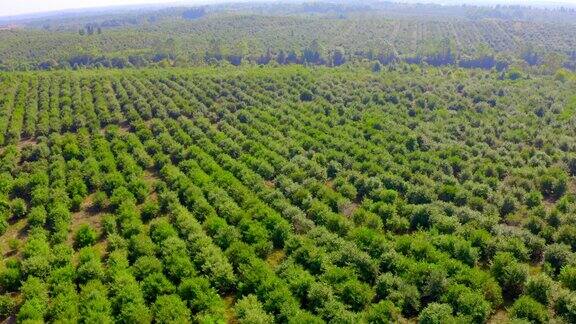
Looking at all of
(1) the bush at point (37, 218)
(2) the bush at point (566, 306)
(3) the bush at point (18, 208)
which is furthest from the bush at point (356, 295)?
(3) the bush at point (18, 208)

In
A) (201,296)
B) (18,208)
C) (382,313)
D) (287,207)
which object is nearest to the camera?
(382,313)

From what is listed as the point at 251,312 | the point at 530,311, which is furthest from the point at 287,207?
the point at 530,311

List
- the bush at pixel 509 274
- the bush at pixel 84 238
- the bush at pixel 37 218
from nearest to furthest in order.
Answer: the bush at pixel 509 274 < the bush at pixel 84 238 < the bush at pixel 37 218

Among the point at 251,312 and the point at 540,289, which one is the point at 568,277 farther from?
the point at 251,312

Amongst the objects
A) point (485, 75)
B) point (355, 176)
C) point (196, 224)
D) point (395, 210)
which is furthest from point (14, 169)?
point (485, 75)

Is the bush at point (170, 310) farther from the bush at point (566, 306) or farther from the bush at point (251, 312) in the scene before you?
the bush at point (566, 306)

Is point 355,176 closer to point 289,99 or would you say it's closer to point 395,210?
point 395,210

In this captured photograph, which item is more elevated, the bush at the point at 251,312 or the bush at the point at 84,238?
the bush at the point at 251,312

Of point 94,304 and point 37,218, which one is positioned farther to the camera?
point 37,218
